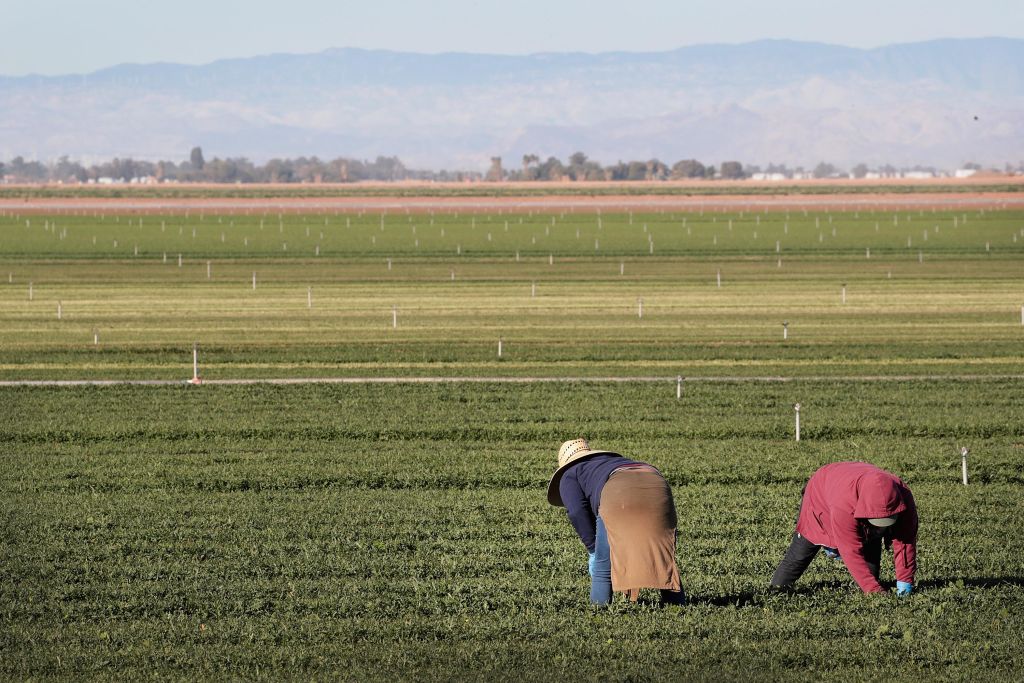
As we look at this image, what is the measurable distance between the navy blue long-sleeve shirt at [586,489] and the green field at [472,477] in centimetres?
93

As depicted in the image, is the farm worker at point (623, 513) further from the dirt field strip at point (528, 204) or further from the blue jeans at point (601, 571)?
the dirt field strip at point (528, 204)

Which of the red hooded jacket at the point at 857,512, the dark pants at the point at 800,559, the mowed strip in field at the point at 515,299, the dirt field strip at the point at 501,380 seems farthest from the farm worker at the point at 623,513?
the mowed strip in field at the point at 515,299

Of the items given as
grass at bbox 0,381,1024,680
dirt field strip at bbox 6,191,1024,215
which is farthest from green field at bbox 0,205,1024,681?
dirt field strip at bbox 6,191,1024,215

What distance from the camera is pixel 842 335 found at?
140 ft

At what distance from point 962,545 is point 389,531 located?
607 centimetres

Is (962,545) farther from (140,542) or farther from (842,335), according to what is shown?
(842,335)

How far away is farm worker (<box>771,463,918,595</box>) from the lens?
11.3 m

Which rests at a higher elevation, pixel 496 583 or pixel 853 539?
pixel 853 539

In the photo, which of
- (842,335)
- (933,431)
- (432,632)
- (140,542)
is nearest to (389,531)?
(140,542)

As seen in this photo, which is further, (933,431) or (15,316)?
(15,316)

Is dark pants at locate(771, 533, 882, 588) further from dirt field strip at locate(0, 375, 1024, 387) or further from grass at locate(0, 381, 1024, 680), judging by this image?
dirt field strip at locate(0, 375, 1024, 387)

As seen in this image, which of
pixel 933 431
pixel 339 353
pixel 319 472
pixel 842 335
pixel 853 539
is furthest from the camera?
pixel 842 335

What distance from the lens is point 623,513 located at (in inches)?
426

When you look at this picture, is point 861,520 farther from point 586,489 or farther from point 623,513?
point 586,489
